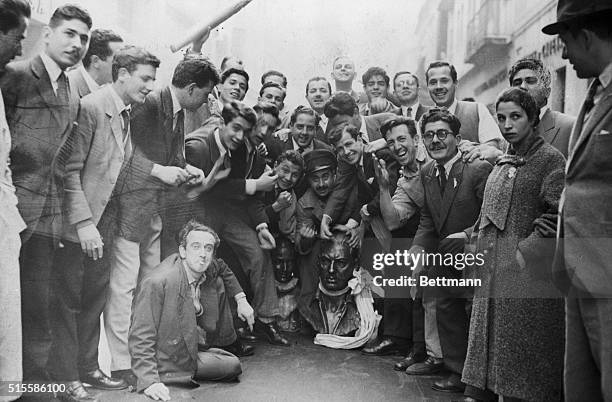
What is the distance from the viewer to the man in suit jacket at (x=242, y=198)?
3.68 meters

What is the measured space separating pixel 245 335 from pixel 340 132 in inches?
58.6

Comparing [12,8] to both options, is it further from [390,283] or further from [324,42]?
[390,283]

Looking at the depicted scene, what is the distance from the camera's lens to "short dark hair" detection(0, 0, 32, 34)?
3.20 meters

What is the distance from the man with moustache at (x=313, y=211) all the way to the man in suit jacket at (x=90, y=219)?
3.79 ft

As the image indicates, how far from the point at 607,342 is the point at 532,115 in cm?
146

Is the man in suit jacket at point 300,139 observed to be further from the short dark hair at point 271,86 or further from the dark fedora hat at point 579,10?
the dark fedora hat at point 579,10

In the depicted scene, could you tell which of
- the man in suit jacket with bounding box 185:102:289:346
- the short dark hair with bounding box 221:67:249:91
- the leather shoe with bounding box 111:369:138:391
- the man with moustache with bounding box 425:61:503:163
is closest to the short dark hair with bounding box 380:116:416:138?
the man with moustache with bounding box 425:61:503:163

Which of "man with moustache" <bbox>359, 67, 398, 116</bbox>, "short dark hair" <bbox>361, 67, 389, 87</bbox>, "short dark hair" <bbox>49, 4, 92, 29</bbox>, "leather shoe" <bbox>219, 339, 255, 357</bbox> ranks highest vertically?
"short dark hair" <bbox>49, 4, 92, 29</bbox>

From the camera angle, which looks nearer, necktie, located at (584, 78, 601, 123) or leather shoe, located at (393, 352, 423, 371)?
necktie, located at (584, 78, 601, 123)

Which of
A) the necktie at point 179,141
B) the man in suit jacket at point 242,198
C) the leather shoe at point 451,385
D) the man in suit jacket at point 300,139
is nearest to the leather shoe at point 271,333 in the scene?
the man in suit jacket at point 242,198

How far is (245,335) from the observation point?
3.83m

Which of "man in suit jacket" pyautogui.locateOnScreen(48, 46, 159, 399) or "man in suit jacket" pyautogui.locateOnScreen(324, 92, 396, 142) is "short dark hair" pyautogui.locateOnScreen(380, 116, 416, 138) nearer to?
"man in suit jacket" pyautogui.locateOnScreen(324, 92, 396, 142)

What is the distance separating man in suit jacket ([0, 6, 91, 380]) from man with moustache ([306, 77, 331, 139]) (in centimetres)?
144

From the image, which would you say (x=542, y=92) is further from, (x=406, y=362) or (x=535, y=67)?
(x=406, y=362)
